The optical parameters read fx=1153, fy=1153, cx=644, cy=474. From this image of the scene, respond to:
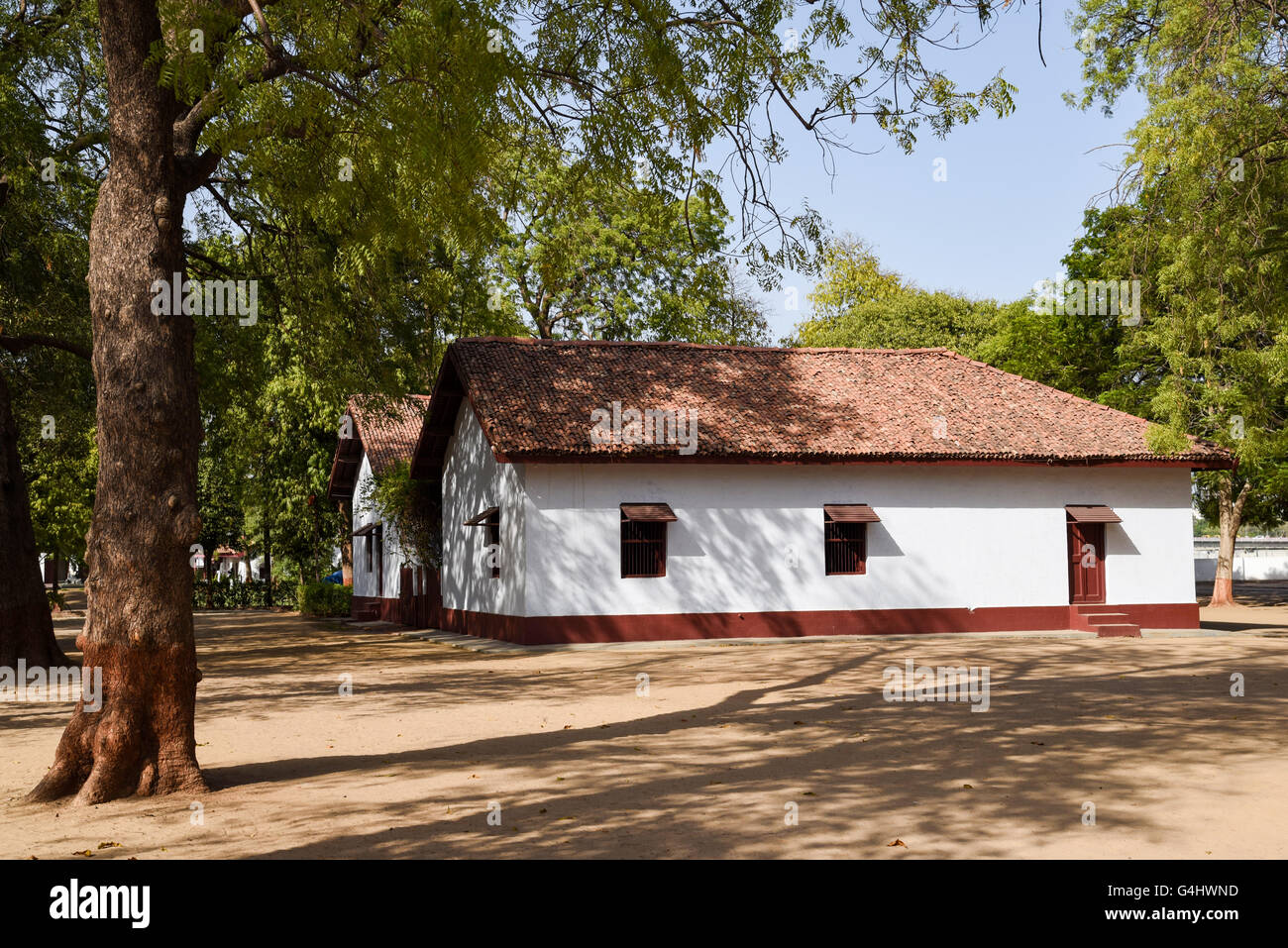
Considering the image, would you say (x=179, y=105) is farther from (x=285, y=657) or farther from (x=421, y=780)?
(x=285, y=657)

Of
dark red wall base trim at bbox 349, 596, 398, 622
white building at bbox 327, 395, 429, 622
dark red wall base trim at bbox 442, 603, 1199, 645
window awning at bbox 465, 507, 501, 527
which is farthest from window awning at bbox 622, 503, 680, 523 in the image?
dark red wall base trim at bbox 349, 596, 398, 622

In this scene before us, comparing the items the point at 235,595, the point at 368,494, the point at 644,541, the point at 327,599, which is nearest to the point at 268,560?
the point at 235,595

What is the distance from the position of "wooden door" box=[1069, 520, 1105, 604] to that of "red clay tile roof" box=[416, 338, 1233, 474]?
65.2 inches

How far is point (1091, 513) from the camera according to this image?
80.7ft

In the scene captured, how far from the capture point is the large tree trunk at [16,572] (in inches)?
662

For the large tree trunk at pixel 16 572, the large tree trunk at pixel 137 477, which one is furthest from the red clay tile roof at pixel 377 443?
the large tree trunk at pixel 137 477

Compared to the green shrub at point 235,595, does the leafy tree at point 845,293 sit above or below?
above

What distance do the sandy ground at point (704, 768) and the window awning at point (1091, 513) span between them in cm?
723

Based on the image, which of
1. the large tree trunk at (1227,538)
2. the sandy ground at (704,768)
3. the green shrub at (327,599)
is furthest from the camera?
the green shrub at (327,599)

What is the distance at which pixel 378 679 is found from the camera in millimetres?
17016

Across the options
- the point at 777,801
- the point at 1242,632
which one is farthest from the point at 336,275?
the point at 1242,632

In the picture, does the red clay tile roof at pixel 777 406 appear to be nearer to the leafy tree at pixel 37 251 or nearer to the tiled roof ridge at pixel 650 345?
the tiled roof ridge at pixel 650 345

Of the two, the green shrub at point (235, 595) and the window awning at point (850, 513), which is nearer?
the window awning at point (850, 513)

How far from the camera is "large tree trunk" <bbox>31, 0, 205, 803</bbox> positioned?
325 inches
